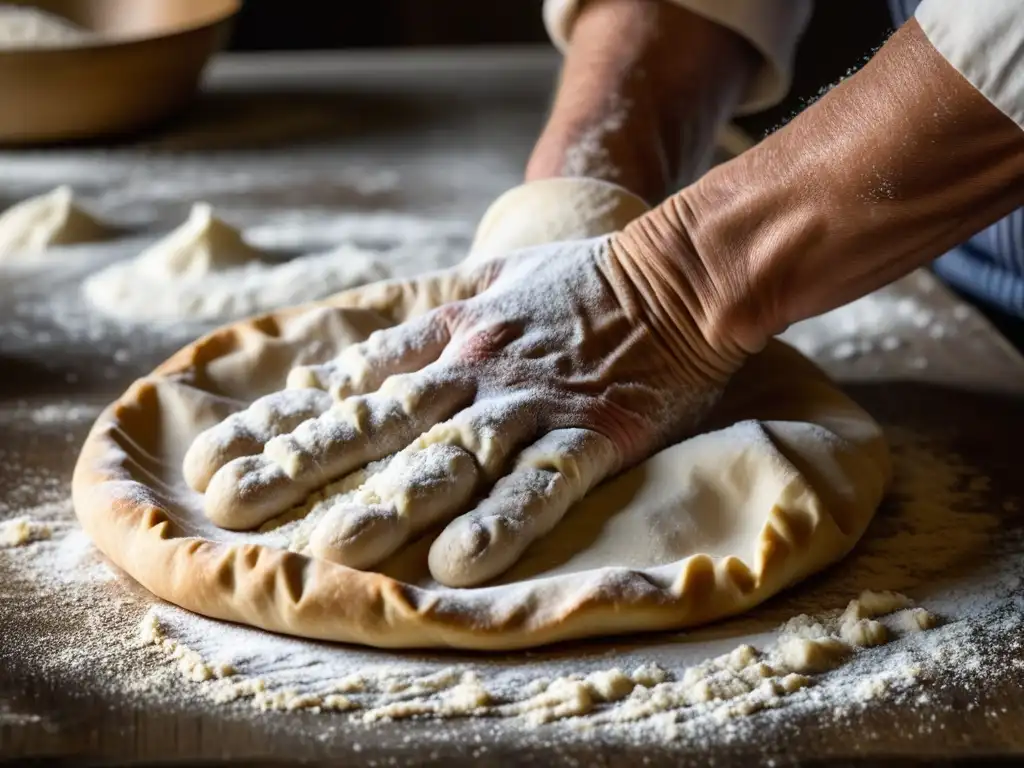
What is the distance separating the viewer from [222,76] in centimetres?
287

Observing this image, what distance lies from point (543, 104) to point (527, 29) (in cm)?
113

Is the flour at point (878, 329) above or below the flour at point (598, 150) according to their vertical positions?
below

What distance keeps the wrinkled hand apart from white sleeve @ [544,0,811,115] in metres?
0.51

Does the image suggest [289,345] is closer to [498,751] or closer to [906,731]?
[498,751]

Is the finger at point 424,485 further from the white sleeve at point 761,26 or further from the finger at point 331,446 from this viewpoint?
→ the white sleeve at point 761,26

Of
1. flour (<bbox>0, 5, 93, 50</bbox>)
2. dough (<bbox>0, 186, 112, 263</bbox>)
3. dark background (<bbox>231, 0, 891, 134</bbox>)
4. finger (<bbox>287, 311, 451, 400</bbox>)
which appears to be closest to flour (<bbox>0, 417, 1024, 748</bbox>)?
finger (<bbox>287, 311, 451, 400</bbox>)

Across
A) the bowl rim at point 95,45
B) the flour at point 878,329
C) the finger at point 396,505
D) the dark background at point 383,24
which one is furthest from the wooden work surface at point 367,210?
the dark background at point 383,24

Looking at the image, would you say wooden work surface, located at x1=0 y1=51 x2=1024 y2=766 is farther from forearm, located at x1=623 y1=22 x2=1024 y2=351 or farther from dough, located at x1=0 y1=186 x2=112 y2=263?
forearm, located at x1=623 y1=22 x2=1024 y2=351

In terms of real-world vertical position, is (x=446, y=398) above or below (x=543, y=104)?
above

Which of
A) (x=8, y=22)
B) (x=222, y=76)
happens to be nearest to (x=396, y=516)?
(x=8, y=22)

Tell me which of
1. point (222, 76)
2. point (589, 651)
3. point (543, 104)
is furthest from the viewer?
point (222, 76)

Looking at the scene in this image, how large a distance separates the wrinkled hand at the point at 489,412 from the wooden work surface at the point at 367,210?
14 centimetres

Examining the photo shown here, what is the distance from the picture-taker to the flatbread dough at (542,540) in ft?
2.77

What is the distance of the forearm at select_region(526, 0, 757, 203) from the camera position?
1.38 meters
